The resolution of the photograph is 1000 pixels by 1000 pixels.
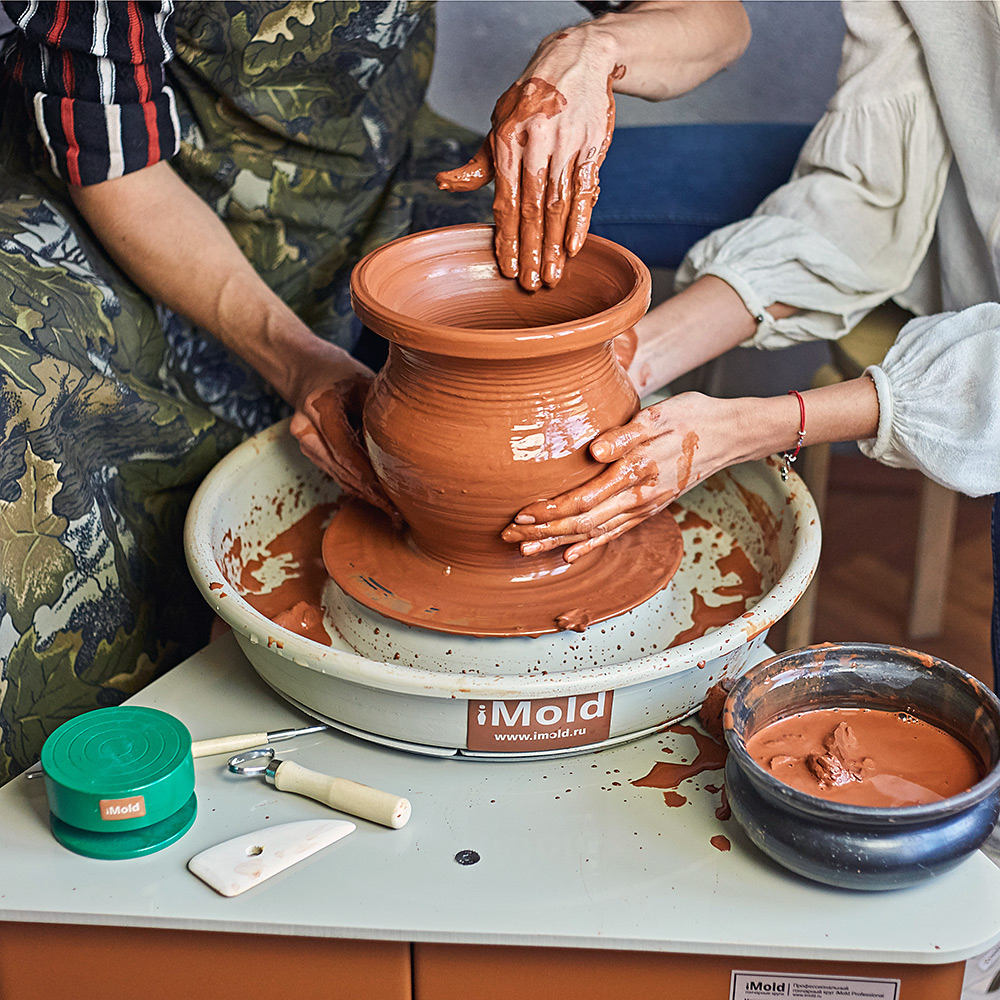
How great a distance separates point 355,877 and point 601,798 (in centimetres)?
24

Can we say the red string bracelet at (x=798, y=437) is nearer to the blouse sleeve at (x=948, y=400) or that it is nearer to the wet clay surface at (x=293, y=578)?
the blouse sleeve at (x=948, y=400)

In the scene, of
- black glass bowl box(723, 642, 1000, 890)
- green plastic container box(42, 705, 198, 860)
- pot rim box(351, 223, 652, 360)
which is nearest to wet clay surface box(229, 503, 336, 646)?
green plastic container box(42, 705, 198, 860)

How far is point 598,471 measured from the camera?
1.12 m

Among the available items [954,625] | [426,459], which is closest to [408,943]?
[426,459]

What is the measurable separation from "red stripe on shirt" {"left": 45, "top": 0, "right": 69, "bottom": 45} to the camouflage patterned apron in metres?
0.19

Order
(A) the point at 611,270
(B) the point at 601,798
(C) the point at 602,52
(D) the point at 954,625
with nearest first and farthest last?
1. (B) the point at 601,798
2. (A) the point at 611,270
3. (C) the point at 602,52
4. (D) the point at 954,625

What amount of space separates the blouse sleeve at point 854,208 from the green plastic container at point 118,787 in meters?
1.00

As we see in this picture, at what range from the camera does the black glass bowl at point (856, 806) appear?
875mm

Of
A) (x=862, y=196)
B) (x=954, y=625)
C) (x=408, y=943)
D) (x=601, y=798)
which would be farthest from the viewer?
(x=954, y=625)

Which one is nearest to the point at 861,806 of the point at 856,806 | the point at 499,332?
the point at 856,806

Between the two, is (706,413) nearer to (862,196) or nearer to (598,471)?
(598,471)

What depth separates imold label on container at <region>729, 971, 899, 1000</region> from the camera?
0.92 metres

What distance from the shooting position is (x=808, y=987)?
92 cm

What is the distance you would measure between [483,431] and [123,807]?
46 centimetres
